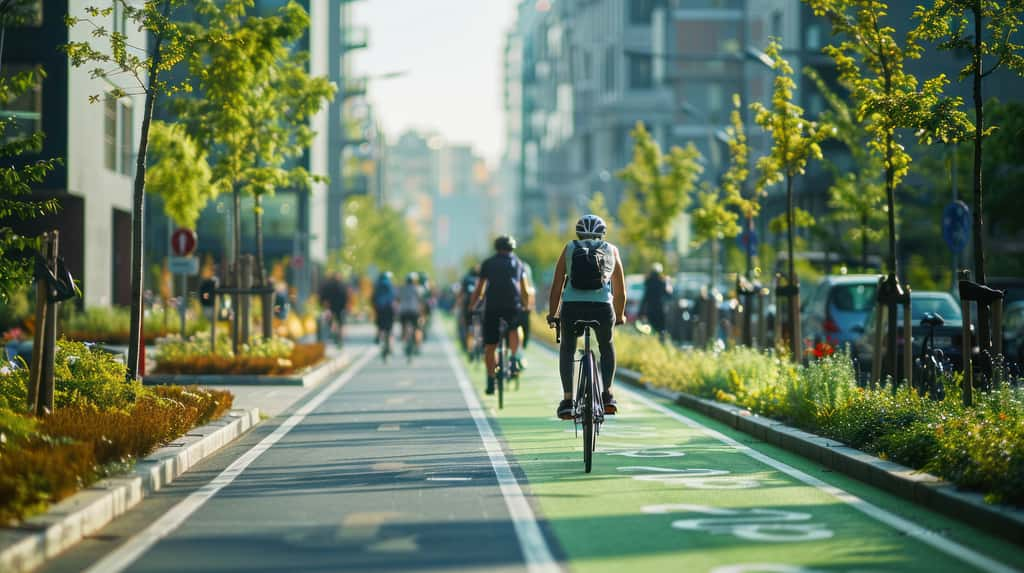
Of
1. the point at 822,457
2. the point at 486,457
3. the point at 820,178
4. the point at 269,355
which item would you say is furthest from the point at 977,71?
the point at 820,178

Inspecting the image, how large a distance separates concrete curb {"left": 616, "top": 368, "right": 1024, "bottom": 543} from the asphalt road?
0.10 m

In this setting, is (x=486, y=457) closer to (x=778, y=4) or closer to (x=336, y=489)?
(x=336, y=489)

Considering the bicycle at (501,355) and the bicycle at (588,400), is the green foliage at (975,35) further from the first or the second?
the bicycle at (501,355)

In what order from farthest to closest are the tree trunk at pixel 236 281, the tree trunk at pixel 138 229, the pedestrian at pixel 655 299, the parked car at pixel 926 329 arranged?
the pedestrian at pixel 655 299
the tree trunk at pixel 236 281
the parked car at pixel 926 329
the tree trunk at pixel 138 229

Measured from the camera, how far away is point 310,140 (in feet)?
102

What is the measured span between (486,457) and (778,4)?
59.9 meters

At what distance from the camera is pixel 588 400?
13273mm

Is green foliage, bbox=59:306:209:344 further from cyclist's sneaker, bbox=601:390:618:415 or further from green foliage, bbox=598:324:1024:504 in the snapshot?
cyclist's sneaker, bbox=601:390:618:415

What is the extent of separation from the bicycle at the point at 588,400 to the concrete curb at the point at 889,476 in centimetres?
186

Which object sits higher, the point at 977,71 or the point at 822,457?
the point at 977,71

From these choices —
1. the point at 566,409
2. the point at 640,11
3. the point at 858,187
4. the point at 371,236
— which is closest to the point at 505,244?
the point at 566,409

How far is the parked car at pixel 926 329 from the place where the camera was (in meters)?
23.8

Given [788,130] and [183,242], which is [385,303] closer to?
[183,242]

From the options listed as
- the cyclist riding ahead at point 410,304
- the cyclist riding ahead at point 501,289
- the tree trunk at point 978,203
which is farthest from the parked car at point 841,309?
the tree trunk at point 978,203
